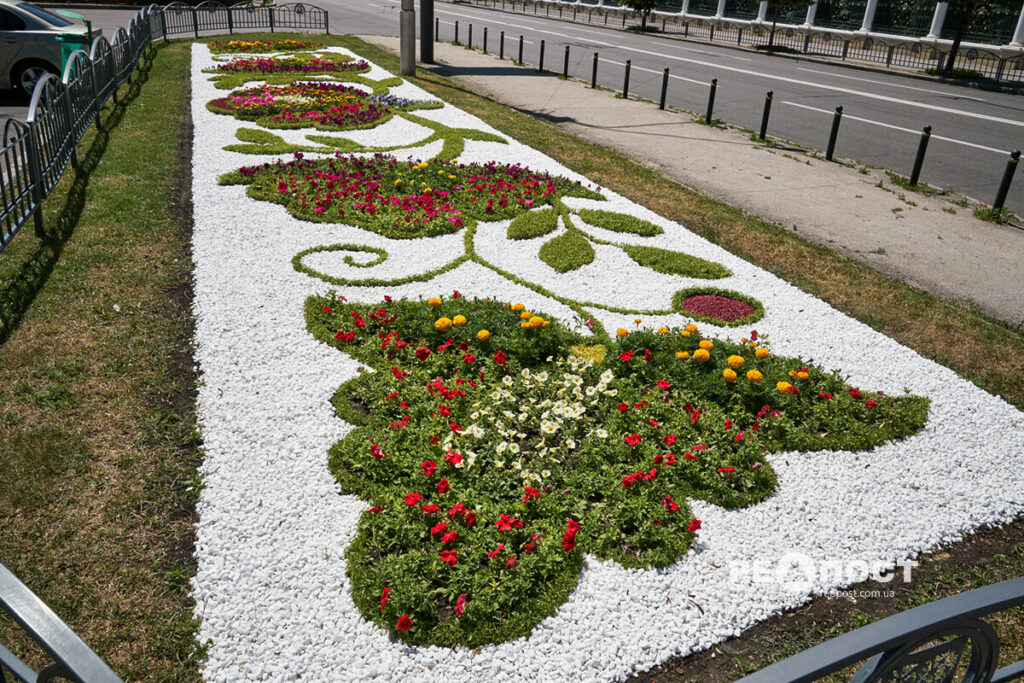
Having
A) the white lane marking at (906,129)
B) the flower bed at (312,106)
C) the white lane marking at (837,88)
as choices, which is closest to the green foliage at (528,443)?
the flower bed at (312,106)

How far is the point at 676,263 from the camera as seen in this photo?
7715 millimetres

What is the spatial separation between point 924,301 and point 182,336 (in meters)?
6.84

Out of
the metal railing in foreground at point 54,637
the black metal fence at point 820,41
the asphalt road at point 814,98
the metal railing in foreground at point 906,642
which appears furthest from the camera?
the black metal fence at point 820,41

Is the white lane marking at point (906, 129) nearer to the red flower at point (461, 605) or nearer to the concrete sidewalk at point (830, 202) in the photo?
the concrete sidewalk at point (830, 202)

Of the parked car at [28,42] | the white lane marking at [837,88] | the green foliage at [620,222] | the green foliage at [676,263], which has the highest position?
the parked car at [28,42]

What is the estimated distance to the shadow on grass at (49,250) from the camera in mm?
5957

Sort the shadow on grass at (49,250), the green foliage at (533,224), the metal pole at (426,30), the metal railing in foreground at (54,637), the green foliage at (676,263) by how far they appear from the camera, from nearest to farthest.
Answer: the metal railing in foreground at (54,637), the shadow on grass at (49,250), the green foliage at (676,263), the green foliage at (533,224), the metal pole at (426,30)

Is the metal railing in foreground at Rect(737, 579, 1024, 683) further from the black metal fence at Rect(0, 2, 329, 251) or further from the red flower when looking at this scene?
the black metal fence at Rect(0, 2, 329, 251)

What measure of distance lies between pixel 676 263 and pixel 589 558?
454 centimetres

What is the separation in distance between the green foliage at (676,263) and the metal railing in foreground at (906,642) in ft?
19.0

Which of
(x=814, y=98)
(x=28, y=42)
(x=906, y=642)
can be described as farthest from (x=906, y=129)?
(x=28, y=42)

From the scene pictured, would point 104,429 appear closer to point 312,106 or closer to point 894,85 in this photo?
point 312,106

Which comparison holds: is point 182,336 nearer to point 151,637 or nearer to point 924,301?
point 151,637

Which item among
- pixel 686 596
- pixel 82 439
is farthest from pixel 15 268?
pixel 686 596
